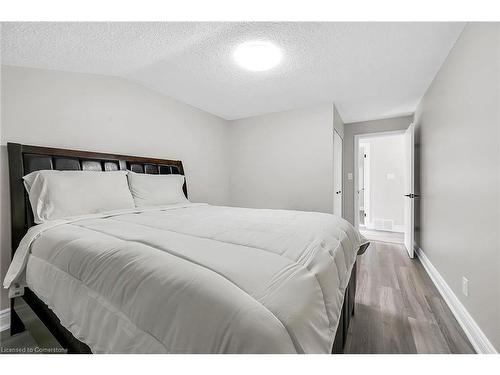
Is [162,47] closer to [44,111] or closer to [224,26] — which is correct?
[224,26]

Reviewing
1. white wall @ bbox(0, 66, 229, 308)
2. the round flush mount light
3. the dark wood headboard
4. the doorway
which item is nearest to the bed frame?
the dark wood headboard

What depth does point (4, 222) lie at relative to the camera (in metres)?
1.70

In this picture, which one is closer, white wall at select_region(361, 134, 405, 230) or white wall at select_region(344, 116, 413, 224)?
white wall at select_region(344, 116, 413, 224)

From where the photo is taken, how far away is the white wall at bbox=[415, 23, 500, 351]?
4.24 feet

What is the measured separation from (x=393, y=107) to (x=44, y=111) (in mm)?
4231

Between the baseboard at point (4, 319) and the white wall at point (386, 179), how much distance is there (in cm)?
587

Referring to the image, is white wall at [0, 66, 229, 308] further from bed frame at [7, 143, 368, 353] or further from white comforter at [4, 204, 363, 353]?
white comforter at [4, 204, 363, 353]

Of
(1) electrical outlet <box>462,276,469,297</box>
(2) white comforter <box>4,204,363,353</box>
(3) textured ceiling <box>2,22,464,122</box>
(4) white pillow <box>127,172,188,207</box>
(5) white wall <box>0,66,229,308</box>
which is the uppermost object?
(3) textured ceiling <box>2,22,464,122</box>

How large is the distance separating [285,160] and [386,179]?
2990 mm

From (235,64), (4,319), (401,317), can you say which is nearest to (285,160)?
(235,64)

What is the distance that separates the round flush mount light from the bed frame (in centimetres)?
159

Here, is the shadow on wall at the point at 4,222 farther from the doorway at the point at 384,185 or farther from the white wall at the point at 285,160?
the doorway at the point at 384,185

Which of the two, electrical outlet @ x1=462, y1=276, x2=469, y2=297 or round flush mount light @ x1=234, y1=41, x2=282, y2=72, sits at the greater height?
round flush mount light @ x1=234, y1=41, x2=282, y2=72
